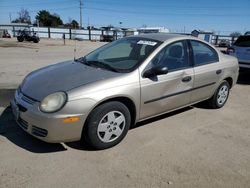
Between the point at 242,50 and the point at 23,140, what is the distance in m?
6.94

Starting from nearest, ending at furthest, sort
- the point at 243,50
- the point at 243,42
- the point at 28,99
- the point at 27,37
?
1. the point at 28,99
2. the point at 243,50
3. the point at 243,42
4. the point at 27,37

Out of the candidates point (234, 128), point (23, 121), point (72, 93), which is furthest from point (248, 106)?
point (23, 121)

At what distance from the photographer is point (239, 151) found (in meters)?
3.80

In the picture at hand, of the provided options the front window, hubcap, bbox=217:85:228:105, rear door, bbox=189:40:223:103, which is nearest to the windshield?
the front window

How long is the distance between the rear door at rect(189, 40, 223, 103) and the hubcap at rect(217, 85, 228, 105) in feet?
1.09

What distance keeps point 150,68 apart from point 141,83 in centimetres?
30

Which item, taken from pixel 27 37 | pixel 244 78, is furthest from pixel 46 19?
pixel 244 78

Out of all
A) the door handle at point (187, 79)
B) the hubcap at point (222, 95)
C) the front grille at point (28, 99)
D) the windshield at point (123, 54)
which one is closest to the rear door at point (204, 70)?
the door handle at point (187, 79)

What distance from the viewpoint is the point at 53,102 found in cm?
330

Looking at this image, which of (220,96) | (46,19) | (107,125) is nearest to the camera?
(107,125)

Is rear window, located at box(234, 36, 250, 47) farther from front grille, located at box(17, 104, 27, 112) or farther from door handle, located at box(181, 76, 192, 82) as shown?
front grille, located at box(17, 104, 27, 112)

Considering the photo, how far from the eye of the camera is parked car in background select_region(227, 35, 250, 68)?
811 cm

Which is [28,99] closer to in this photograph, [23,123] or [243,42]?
[23,123]

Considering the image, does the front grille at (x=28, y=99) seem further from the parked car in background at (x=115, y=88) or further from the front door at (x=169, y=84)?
the front door at (x=169, y=84)
